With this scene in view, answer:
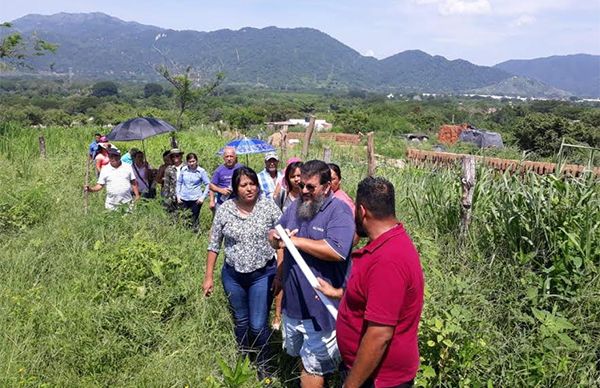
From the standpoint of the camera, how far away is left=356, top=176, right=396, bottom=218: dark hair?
197 cm

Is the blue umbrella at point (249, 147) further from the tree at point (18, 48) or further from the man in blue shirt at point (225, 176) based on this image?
the tree at point (18, 48)

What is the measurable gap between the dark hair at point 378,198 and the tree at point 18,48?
58.5ft

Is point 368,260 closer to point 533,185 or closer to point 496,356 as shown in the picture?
Answer: point 496,356

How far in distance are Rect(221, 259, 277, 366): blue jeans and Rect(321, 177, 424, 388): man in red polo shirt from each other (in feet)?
3.97

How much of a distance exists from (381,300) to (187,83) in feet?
54.0

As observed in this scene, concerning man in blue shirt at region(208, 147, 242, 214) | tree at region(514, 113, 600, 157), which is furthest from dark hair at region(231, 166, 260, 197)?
tree at region(514, 113, 600, 157)

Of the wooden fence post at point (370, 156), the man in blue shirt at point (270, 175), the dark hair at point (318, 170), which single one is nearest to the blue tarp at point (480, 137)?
the wooden fence post at point (370, 156)

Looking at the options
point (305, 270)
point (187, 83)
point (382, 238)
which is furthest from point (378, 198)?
point (187, 83)

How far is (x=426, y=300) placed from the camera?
136 inches

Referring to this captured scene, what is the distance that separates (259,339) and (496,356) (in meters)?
1.59

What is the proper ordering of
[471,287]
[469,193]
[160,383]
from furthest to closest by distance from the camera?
1. [469,193]
2. [471,287]
3. [160,383]

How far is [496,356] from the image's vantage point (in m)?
3.19

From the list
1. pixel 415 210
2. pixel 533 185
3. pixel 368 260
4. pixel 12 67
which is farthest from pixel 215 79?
pixel 368 260

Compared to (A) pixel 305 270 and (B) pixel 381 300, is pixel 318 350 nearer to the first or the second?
(A) pixel 305 270
